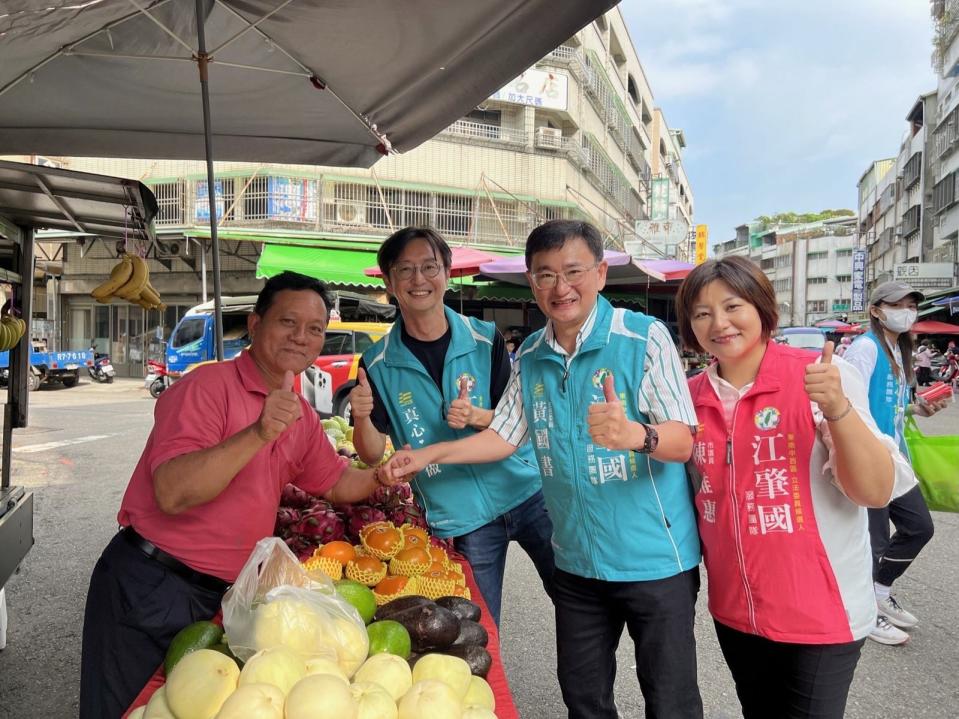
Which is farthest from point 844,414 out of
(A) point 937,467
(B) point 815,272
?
(B) point 815,272

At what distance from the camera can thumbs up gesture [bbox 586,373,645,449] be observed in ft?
5.72

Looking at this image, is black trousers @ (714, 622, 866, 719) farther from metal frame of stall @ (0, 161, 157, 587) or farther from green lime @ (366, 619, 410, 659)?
metal frame of stall @ (0, 161, 157, 587)

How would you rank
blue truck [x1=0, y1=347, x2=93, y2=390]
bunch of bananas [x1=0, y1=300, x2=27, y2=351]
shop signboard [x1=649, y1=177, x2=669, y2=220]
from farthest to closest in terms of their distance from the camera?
shop signboard [x1=649, y1=177, x2=669, y2=220], blue truck [x1=0, y1=347, x2=93, y2=390], bunch of bananas [x1=0, y1=300, x2=27, y2=351]

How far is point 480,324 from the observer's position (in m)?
2.83

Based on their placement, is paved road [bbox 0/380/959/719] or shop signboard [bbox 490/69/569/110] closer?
paved road [bbox 0/380/959/719]

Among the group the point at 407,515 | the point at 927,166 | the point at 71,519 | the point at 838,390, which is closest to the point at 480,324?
the point at 407,515

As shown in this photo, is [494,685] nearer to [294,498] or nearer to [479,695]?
[479,695]

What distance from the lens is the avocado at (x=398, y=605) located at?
1.85m

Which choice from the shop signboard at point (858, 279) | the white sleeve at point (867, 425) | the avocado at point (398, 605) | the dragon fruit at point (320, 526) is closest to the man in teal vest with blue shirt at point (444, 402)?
the dragon fruit at point (320, 526)

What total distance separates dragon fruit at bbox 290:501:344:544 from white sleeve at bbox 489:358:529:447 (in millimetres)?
883

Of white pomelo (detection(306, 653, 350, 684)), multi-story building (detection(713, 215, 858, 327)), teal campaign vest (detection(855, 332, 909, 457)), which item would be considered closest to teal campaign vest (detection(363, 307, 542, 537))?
white pomelo (detection(306, 653, 350, 684))

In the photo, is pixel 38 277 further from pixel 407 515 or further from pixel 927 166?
pixel 927 166

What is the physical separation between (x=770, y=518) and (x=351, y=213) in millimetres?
21127

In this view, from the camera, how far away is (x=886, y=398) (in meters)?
3.68
